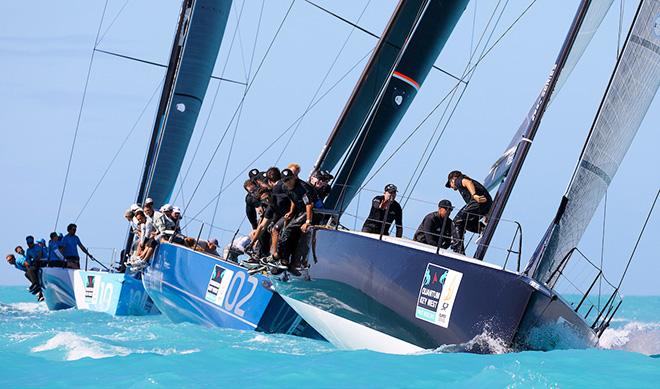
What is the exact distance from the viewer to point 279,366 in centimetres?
731

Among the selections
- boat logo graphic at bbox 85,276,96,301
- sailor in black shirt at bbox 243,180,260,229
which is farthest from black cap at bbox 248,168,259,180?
boat logo graphic at bbox 85,276,96,301

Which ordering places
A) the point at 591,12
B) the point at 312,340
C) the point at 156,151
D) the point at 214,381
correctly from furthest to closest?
1. the point at 156,151
2. the point at 312,340
3. the point at 591,12
4. the point at 214,381

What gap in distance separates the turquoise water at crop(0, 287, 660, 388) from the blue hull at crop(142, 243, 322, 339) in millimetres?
537

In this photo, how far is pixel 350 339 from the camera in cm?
810

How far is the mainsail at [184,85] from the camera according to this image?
15266 mm

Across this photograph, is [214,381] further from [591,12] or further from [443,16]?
[443,16]

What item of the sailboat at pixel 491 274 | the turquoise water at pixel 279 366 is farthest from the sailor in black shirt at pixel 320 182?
the turquoise water at pixel 279 366

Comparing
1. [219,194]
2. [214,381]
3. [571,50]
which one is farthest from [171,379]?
[219,194]

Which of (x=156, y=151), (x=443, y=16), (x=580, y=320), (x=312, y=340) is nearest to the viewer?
(x=580, y=320)

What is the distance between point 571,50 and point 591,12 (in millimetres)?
430

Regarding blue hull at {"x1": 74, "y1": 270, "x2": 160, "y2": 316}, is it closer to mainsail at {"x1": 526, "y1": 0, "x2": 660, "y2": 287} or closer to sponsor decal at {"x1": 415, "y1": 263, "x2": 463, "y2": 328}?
mainsail at {"x1": 526, "y1": 0, "x2": 660, "y2": 287}

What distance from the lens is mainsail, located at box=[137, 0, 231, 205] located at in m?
15.3

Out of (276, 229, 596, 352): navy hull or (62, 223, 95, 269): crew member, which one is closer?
(276, 229, 596, 352): navy hull

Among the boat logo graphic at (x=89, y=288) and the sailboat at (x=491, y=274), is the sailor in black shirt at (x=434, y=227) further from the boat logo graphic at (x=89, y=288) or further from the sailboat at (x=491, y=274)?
the boat logo graphic at (x=89, y=288)
